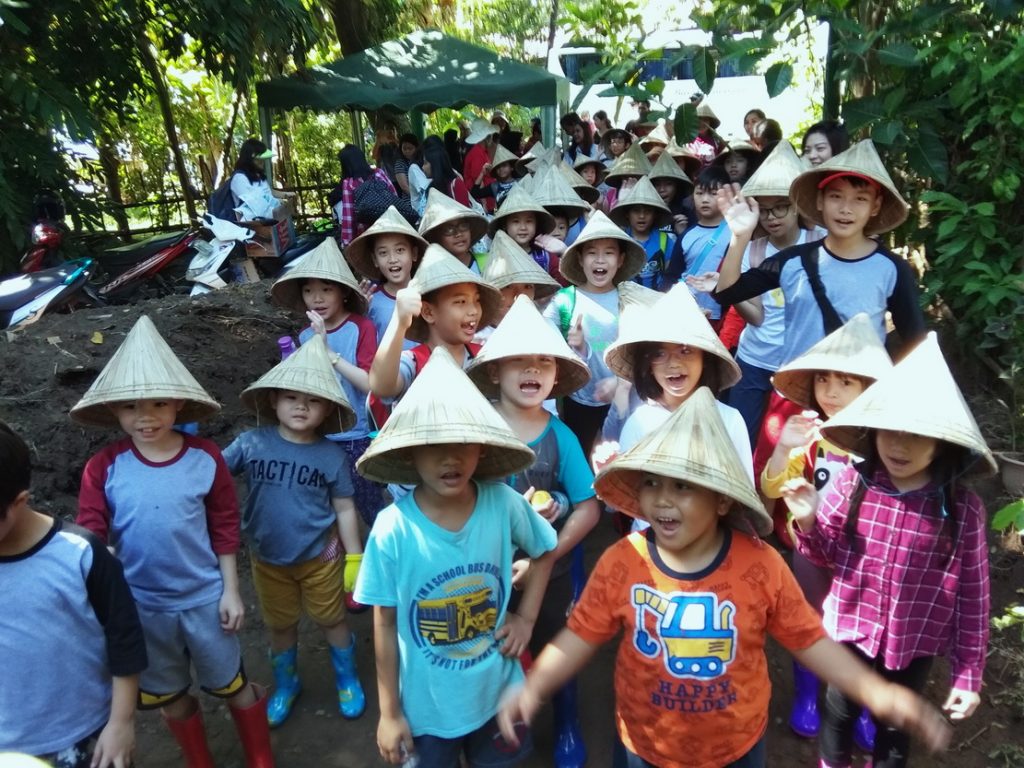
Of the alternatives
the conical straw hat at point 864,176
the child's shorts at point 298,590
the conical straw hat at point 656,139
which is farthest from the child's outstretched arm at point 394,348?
the conical straw hat at point 656,139

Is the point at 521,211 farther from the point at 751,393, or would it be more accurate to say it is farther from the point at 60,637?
the point at 60,637

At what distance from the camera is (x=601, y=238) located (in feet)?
11.8

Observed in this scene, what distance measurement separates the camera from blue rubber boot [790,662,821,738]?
281cm

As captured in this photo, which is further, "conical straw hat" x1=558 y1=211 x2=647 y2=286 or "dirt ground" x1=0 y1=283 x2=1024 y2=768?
"conical straw hat" x1=558 y1=211 x2=647 y2=286

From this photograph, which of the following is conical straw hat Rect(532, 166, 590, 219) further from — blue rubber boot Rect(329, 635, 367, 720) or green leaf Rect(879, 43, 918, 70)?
blue rubber boot Rect(329, 635, 367, 720)

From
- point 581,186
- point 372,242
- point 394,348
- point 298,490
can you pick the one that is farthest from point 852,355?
point 581,186

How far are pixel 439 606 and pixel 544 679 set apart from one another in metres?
0.35

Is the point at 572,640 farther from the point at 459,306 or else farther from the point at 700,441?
the point at 459,306

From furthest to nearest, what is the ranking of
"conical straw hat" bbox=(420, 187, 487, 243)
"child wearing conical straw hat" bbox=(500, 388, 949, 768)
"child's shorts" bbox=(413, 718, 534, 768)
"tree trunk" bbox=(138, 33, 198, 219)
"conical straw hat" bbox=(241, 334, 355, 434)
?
"tree trunk" bbox=(138, 33, 198, 219) < "conical straw hat" bbox=(420, 187, 487, 243) < "conical straw hat" bbox=(241, 334, 355, 434) < "child's shorts" bbox=(413, 718, 534, 768) < "child wearing conical straw hat" bbox=(500, 388, 949, 768)

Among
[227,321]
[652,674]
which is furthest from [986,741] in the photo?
[227,321]

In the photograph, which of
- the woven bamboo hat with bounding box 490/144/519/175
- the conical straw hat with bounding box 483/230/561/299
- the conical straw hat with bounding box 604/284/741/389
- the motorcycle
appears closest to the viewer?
the conical straw hat with bounding box 604/284/741/389

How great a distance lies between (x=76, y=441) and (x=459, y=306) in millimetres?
2689

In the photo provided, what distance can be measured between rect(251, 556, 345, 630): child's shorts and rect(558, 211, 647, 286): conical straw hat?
185 centimetres

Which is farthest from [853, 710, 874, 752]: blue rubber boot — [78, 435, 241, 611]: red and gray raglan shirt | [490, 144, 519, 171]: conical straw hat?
[490, 144, 519, 171]: conical straw hat
